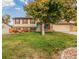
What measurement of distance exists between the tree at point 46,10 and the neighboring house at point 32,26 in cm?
4

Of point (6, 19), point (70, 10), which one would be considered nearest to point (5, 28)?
point (6, 19)

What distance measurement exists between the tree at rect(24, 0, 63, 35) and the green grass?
0.37 feet

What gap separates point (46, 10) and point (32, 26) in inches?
6.2

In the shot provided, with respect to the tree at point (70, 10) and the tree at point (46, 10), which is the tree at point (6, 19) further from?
the tree at point (70, 10)

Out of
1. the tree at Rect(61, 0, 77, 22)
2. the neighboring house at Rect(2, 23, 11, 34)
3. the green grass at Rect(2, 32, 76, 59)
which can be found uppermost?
the tree at Rect(61, 0, 77, 22)

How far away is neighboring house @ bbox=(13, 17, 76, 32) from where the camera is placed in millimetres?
1576

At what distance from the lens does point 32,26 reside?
159 centimetres

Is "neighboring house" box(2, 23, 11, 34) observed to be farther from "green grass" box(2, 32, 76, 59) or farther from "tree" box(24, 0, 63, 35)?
"tree" box(24, 0, 63, 35)

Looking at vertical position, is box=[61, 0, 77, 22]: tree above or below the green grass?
above

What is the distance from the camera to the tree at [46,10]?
1582mm

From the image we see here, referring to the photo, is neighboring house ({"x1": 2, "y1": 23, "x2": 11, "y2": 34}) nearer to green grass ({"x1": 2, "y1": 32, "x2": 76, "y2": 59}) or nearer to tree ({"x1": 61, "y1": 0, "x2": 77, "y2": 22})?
green grass ({"x1": 2, "y1": 32, "x2": 76, "y2": 59})

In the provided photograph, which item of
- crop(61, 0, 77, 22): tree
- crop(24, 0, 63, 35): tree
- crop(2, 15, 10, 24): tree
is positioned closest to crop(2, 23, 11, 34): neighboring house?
crop(2, 15, 10, 24): tree

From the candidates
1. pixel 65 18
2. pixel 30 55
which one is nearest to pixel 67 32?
pixel 65 18

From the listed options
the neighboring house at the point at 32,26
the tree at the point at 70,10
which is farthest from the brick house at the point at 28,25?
the tree at the point at 70,10
